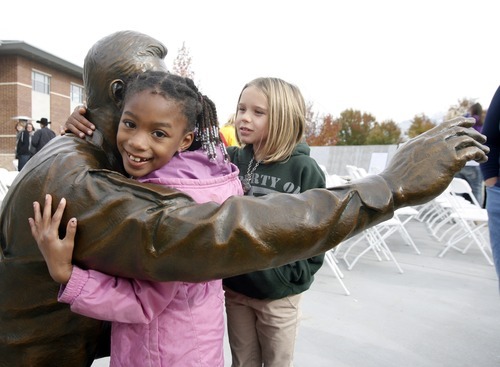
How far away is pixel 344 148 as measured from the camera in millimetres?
17578

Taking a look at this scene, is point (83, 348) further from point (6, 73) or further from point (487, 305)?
point (6, 73)

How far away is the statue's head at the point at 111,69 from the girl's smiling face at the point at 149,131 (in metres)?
0.21

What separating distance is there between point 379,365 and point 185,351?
7.00 feet

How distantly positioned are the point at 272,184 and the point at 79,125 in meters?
0.92

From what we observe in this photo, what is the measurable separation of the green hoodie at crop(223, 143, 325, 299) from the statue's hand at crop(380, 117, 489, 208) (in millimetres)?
876

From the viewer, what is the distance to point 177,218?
3.13 feet

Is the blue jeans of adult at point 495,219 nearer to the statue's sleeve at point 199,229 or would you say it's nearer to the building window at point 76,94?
the statue's sleeve at point 199,229

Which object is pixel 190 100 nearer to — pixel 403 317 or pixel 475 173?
pixel 403 317

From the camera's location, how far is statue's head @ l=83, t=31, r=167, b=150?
1354 mm

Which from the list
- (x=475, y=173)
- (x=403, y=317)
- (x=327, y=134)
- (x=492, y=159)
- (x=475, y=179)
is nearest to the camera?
(x=492, y=159)

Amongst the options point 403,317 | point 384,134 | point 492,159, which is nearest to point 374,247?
point 403,317

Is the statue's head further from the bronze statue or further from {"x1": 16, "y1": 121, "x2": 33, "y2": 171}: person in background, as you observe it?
{"x1": 16, "y1": 121, "x2": 33, "y2": 171}: person in background

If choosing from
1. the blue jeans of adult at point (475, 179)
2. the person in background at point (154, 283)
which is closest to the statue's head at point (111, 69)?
the person in background at point (154, 283)

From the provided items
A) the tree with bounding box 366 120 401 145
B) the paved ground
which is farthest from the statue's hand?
the tree with bounding box 366 120 401 145
